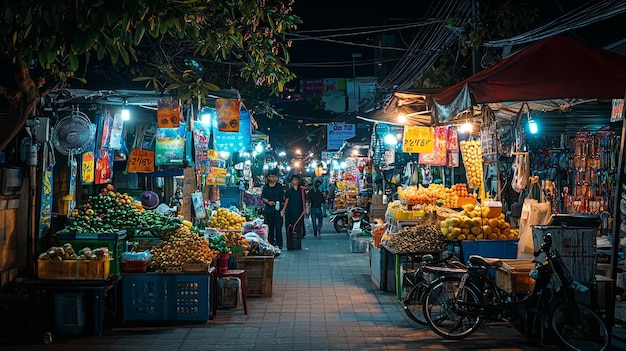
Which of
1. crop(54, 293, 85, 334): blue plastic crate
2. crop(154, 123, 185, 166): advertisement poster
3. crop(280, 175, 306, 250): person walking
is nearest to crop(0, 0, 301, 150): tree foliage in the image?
crop(54, 293, 85, 334): blue plastic crate

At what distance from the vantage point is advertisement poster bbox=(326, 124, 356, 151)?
108 ft

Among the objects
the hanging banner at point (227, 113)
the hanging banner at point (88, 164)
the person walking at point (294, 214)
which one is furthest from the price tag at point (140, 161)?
the person walking at point (294, 214)

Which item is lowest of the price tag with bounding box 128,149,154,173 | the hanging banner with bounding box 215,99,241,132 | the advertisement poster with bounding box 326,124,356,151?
the price tag with bounding box 128,149,154,173

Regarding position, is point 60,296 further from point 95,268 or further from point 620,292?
point 620,292

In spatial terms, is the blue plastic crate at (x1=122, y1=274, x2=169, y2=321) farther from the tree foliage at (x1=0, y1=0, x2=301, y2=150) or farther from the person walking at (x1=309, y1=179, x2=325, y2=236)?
the person walking at (x1=309, y1=179, x2=325, y2=236)

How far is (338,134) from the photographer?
33250 mm

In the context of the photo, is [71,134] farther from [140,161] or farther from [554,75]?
[554,75]

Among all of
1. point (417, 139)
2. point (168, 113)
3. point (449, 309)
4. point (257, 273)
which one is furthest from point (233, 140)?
point (449, 309)

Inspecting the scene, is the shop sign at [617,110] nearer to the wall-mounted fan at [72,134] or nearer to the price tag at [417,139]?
the price tag at [417,139]

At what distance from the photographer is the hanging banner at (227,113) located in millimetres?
12344

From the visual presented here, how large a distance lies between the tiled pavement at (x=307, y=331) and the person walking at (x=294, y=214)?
20.6 ft

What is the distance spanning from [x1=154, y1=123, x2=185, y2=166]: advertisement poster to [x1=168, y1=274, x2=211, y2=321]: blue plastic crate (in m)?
4.42

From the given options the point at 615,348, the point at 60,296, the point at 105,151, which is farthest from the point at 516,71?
the point at 105,151

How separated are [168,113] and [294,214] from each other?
7175mm
